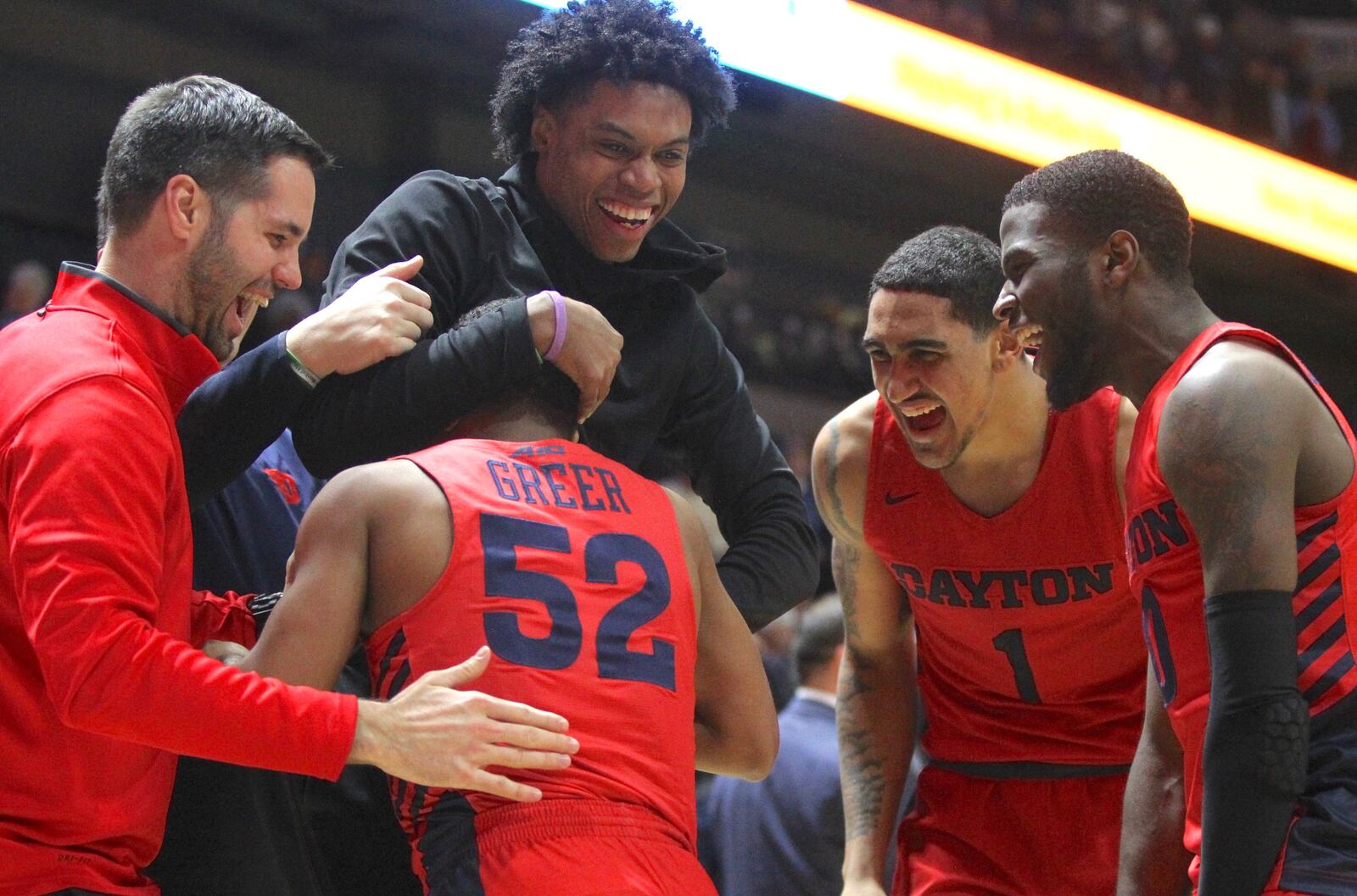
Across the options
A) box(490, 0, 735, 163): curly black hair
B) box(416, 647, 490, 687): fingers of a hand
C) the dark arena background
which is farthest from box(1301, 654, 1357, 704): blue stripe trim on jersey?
the dark arena background

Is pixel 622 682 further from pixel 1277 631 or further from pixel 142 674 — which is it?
pixel 1277 631

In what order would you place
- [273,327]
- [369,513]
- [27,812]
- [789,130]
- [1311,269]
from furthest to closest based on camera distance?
[1311,269]
[789,130]
[273,327]
[369,513]
[27,812]

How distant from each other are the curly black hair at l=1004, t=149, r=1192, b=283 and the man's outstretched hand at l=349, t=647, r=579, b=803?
3.79ft

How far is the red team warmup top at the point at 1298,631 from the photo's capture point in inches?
78.5

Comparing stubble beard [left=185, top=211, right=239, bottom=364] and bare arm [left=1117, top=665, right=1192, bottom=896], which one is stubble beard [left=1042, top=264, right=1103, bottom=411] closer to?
bare arm [left=1117, top=665, right=1192, bottom=896]

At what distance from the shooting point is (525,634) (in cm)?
216

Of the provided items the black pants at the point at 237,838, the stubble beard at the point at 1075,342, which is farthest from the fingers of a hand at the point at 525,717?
the stubble beard at the point at 1075,342

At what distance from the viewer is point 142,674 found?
6.16 feet

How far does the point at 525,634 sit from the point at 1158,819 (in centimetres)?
115

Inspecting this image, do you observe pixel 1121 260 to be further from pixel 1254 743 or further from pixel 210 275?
pixel 210 275

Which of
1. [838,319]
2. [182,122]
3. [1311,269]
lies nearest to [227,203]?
[182,122]

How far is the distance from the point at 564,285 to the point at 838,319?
31.3ft

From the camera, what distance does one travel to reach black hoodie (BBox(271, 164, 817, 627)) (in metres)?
2.41

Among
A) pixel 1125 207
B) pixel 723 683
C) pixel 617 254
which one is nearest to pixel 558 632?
pixel 723 683
